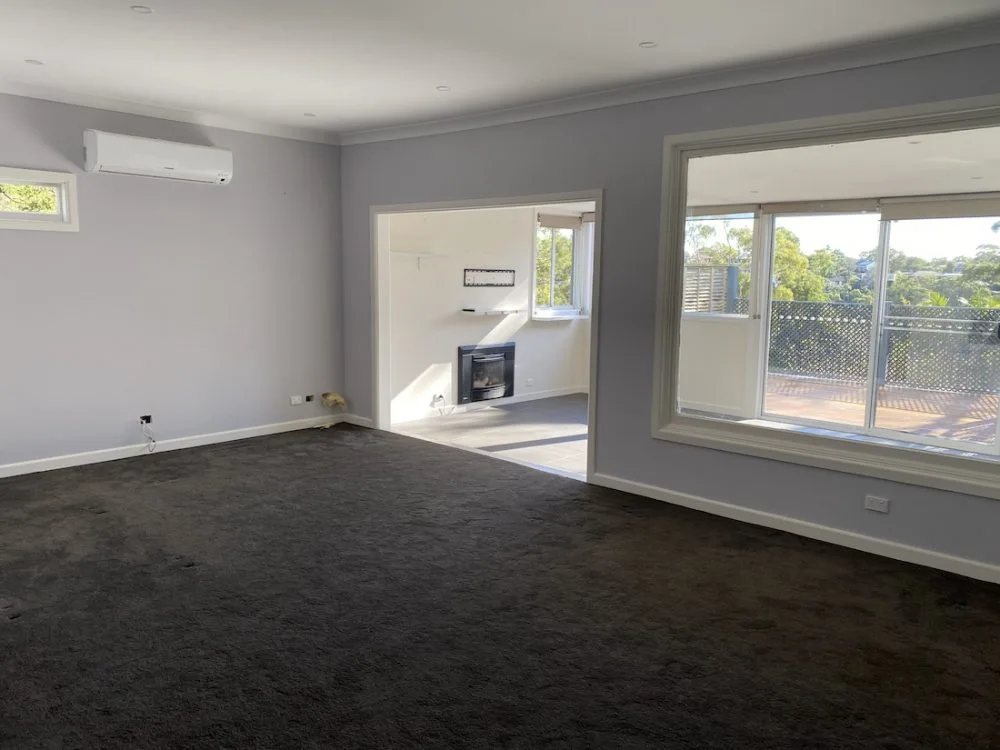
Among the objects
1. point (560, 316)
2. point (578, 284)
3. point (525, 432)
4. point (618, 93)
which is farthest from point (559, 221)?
point (618, 93)

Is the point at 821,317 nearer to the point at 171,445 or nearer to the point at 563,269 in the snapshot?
the point at 563,269

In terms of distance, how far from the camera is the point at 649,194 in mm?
4488

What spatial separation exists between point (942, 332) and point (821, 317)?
1129mm

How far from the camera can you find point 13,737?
2.23 meters

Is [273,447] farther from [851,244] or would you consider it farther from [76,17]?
[851,244]

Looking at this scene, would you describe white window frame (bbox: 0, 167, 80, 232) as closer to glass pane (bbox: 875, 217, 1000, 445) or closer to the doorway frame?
the doorway frame

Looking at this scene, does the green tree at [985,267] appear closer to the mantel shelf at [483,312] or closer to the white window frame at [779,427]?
the white window frame at [779,427]

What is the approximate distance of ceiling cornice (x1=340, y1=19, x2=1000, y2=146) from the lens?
3.34m

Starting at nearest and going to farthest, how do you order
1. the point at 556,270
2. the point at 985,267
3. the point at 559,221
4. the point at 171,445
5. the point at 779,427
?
1. the point at 779,427
2. the point at 171,445
3. the point at 985,267
4. the point at 559,221
5. the point at 556,270

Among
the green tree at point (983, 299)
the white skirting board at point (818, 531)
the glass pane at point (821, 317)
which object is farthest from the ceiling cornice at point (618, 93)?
the glass pane at point (821, 317)

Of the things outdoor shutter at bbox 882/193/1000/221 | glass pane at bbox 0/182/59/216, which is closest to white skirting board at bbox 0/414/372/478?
glass pane at bbox 0/182/59/216

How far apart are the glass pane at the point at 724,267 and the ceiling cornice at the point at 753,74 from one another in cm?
216

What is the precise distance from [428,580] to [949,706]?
6.92 ft

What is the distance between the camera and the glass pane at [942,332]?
588 cm
